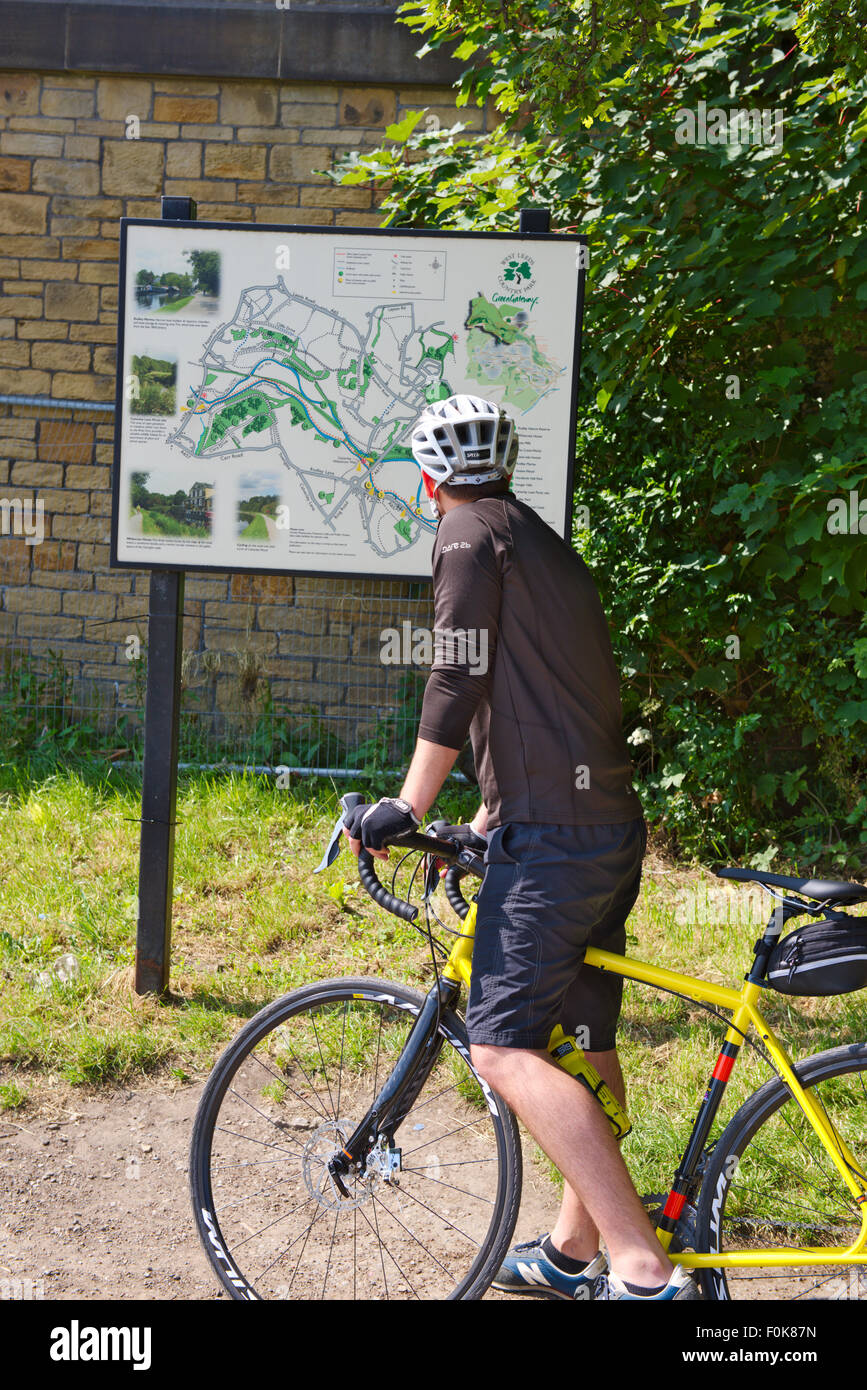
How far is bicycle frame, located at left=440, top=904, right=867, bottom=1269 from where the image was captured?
218cm

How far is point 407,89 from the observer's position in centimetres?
679

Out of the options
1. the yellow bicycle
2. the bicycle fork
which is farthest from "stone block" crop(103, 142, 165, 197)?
the bicycle fork

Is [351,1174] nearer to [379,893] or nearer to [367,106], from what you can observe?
[379,893]

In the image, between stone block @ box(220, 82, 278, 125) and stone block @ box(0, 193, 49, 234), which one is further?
stone block @ box(0, 193, 49, 234)

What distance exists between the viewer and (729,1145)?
7.47ft

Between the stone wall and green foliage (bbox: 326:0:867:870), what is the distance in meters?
1.49

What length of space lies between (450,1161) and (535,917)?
1194 mm

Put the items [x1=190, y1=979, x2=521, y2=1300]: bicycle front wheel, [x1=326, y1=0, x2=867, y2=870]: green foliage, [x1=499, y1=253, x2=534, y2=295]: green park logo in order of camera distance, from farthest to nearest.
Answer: [x1=326, y1=0, x2=867, y2=870]: green foliage < [x1=499, y1=253, x2=534, y2=295]: green park logo < [x1=190, y1=979, x2=521, y2=1300]: bicycle front wheel

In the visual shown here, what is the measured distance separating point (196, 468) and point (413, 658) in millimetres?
3014

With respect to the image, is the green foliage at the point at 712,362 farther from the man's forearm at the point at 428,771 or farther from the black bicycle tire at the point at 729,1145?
the black bicycle tire at the point at 729,1145

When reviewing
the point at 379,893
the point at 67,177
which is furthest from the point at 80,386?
the point at 379,893

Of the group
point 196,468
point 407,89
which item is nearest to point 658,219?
point 196,468

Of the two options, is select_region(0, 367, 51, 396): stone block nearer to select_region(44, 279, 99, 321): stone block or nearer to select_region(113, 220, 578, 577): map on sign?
select_region(44, 279, 99, 321): stone block

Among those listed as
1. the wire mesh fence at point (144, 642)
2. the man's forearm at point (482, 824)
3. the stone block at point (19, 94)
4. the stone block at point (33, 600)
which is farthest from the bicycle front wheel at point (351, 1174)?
the stone block at point (19, 94)
